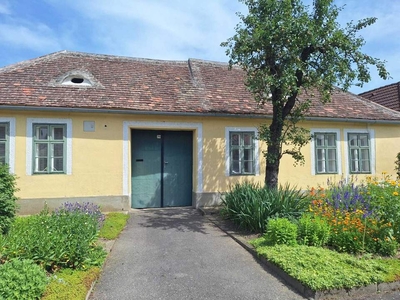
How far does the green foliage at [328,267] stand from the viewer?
11.8 ft

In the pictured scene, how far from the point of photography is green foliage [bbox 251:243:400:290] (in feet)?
11.8

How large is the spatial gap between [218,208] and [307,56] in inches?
195

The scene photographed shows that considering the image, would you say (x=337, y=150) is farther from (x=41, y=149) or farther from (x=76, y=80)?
(x=41, y=149)

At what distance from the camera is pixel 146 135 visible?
9.07 m

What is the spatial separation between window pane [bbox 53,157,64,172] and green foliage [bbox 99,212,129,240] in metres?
1.99

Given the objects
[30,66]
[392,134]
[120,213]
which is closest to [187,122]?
[120,213]

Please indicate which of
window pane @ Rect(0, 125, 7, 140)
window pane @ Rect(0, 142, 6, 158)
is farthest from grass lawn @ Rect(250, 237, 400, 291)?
window pane @ Rect(0, 125, 7, 140)

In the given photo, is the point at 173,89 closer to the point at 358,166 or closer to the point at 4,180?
the point at 4,180

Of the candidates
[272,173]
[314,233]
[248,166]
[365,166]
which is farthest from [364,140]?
[314,233]

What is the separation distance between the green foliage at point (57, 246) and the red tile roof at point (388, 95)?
1645 centimetres

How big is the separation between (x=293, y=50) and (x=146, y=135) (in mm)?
5145

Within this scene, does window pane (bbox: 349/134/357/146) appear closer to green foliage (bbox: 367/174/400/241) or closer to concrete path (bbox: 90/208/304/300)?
green foliage (bbox: 367/174/400/241)

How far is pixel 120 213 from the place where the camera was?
7918 mm

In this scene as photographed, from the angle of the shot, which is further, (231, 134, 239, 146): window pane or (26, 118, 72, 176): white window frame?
(231, 134, 239, 146): window pane
